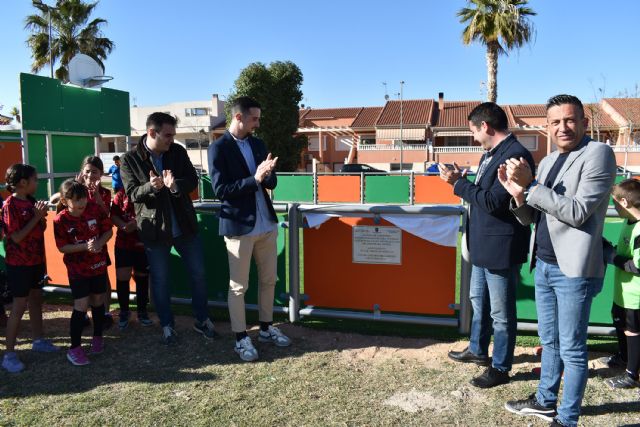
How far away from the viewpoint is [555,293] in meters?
2.75

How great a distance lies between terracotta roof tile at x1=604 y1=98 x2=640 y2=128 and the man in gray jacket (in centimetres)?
4313

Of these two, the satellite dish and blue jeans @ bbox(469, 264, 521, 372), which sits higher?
the satellite dish

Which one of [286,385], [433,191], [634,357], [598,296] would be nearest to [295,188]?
[433,191]

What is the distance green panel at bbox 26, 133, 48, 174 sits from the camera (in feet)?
26.0

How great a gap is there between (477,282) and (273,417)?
1.77 meters

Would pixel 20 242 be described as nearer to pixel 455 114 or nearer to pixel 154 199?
pixel 154 199

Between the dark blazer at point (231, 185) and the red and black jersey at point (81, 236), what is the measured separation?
1.06 metres

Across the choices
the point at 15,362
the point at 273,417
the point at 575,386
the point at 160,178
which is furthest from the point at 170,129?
the point at 575,386

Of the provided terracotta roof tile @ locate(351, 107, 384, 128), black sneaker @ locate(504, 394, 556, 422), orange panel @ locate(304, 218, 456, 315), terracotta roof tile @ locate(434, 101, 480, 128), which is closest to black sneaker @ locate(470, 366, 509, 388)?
black sneaker @ locate(504, 394, 556, 422)

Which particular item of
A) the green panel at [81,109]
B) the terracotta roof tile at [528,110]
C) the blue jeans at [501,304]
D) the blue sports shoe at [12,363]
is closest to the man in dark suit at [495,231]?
the blue jeans at [501,304]

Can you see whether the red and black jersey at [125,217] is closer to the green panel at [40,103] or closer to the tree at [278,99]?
the green panel at [40,103]

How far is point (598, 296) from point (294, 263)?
2715 millimetres

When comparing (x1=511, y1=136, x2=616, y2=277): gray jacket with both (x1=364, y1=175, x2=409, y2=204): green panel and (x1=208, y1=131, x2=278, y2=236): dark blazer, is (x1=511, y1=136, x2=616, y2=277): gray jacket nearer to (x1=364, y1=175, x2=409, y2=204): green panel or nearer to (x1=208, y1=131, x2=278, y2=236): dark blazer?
(x1=208, y1=131, x2=278, y2=236): dark blazer

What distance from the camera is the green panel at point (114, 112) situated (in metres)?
9.27
